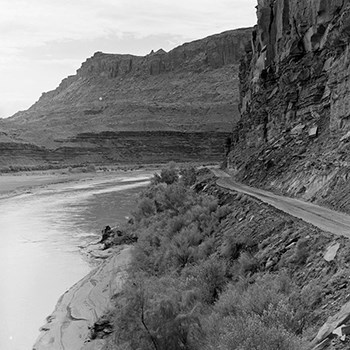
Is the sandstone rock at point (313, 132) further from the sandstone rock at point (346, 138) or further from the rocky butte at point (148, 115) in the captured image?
the rocky butte at point (148, 115)

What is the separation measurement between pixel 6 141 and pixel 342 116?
83.4 metres

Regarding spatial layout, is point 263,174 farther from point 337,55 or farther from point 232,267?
point 232,267

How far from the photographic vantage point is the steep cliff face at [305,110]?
66.5ft

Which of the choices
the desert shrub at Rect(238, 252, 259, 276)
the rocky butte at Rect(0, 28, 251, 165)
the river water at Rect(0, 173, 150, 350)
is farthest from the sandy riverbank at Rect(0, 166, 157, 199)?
the desert shrub at Rect(238, 252, 259, 276)

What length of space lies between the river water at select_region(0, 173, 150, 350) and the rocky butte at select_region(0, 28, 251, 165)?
45979 millimetres

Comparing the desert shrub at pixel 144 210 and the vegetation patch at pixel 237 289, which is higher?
the vegetation patch at pixel 237 289

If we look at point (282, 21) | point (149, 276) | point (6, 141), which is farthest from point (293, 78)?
point (6, 141)

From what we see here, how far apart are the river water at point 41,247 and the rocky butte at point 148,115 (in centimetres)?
4598

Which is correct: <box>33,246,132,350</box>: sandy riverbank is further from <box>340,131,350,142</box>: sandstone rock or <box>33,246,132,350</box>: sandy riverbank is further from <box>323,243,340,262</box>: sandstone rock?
<box>340,131,350,142</box>: sandstone rock

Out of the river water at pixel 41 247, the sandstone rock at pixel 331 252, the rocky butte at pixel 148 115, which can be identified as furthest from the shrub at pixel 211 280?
A: the rocky butte at pixel 148 115

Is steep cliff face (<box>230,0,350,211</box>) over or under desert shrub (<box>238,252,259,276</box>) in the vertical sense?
over

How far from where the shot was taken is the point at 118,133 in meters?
119

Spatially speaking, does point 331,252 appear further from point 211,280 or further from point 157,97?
point 157,97

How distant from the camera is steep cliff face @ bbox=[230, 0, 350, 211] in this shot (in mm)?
20281
